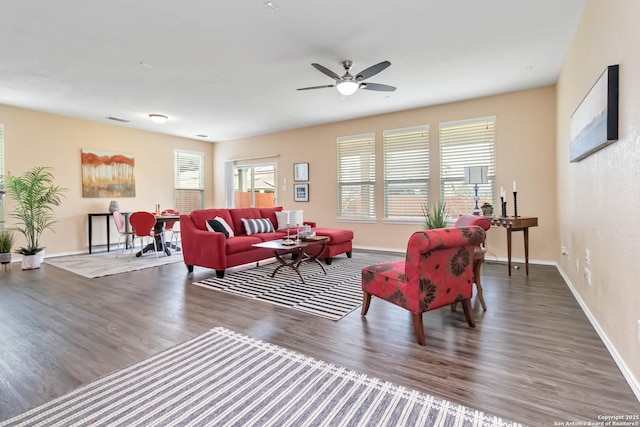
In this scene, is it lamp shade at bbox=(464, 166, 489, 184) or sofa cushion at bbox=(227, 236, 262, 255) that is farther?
lamp shade at bbox=(464, 166, 489, 184)

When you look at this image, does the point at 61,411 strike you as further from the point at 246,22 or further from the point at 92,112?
the point at 92,112

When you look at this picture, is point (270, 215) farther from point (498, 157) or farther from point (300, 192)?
point (498, 157)

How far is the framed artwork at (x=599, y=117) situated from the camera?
2.00 m

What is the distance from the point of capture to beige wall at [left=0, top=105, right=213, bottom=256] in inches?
224

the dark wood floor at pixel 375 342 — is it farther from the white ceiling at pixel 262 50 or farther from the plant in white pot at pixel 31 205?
the white ceiling at pixel 262 50

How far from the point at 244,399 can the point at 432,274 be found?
1.47 meters

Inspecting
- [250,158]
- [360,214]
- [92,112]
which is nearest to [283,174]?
[250,158]

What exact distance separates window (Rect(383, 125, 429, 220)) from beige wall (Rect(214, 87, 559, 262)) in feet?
0.46

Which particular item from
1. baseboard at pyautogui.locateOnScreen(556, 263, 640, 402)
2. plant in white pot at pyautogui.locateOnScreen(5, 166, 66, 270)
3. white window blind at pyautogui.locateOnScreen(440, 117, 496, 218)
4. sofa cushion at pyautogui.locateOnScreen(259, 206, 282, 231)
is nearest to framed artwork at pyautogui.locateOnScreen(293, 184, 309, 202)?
sofa cushion at pyautogui.locateOnScreen(259, 206, 282, 231)

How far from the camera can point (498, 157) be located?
531 cm

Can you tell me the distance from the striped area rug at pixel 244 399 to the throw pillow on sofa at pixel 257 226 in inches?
128

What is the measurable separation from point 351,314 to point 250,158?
21.1 ft

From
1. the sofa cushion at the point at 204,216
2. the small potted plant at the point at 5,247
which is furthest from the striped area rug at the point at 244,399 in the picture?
the small potted plant at the point at 5,247

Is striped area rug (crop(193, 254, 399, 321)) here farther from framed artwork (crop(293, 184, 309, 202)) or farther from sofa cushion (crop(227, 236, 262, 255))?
framed artwork (crop(293, 184, 309, 202))
